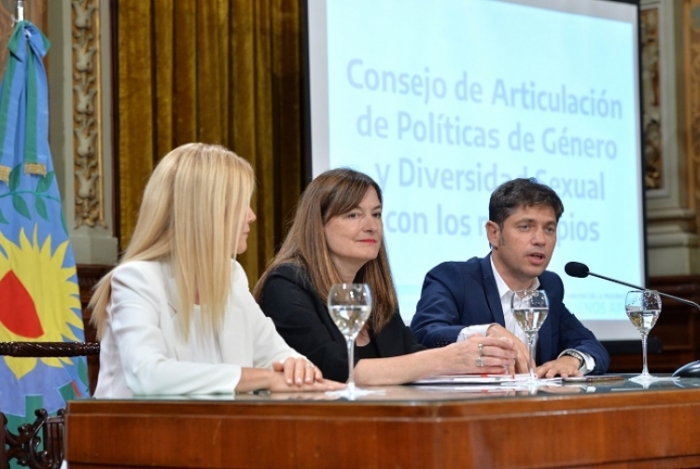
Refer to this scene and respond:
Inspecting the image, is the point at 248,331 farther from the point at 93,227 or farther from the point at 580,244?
the point at 580,244

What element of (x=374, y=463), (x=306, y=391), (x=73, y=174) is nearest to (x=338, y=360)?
(x=306, y=391)

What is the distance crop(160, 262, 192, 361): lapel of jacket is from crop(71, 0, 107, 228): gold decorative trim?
2.45 m

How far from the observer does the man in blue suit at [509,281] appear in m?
3.56

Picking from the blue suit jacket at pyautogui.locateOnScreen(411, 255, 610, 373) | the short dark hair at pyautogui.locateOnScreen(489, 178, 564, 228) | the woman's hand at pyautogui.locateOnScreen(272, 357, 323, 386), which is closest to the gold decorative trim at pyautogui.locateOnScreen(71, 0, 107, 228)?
the blue suit jacket at pyautogui.locateOnScreen(411, 255, 610, 373)

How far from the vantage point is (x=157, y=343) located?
220cm

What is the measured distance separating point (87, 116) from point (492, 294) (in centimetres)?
193

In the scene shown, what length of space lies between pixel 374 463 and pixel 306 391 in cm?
43

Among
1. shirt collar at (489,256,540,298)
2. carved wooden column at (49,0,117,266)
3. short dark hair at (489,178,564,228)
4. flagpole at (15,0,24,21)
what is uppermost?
flagpole at (15,0,24,21)

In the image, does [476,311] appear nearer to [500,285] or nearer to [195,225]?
[500,285]

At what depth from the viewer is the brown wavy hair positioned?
10.0 feet

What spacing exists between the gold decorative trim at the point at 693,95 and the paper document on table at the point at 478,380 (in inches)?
167

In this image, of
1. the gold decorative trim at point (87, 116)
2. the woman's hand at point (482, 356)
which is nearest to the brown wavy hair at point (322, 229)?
the woman's hand at point (482, 356)

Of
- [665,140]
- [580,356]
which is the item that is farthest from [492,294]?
[665,140]

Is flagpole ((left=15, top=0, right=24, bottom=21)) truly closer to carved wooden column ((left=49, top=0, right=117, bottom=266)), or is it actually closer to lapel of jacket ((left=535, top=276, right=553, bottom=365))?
carved wooden column ((left=49, top=0, right=117, bottom=266))
